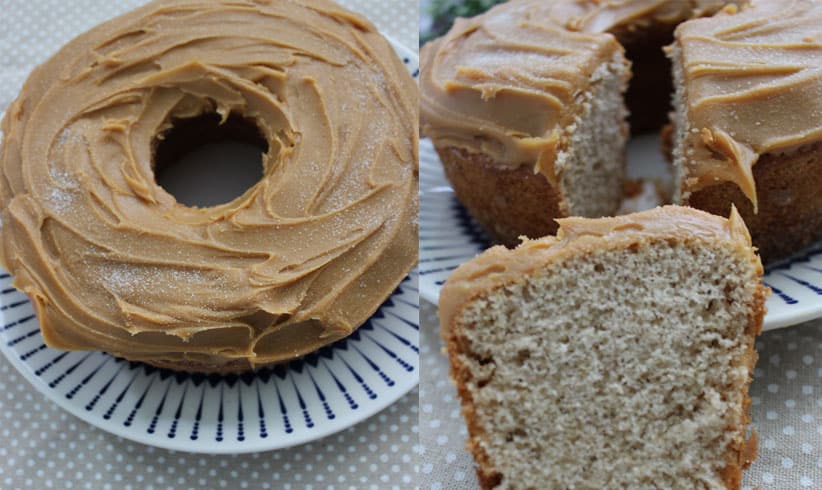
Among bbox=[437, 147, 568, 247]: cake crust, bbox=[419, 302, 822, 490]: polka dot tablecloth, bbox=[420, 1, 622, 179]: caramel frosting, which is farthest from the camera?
bbox=[437, 147, 568, 247]: cake crust

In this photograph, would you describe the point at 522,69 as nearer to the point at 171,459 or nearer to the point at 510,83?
the point at 510,83

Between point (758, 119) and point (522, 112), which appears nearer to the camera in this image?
point (758, 119)

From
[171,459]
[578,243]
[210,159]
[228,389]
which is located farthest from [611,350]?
[210,159]

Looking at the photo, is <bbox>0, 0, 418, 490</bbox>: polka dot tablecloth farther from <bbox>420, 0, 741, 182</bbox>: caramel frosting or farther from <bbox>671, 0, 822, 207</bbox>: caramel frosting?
<bbox>671, 0, 822, 207</bbox>: caramel frosting

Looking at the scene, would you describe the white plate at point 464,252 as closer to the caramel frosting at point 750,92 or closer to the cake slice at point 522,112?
the cake slice at point 522,112

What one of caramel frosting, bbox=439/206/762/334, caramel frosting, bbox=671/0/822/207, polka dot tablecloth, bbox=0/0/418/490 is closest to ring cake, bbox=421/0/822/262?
caramel frosting, bbox=671/0/822/207
